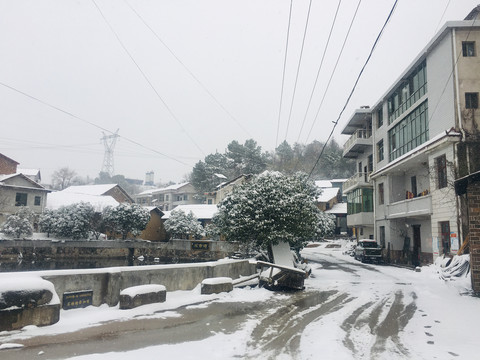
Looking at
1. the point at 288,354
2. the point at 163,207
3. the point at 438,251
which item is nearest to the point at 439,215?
the point at 438,251

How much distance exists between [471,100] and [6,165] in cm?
5001

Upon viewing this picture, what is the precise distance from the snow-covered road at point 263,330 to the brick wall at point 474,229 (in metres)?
0.67

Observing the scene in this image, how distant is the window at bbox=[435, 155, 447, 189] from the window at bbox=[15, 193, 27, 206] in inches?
1718

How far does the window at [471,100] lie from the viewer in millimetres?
19828

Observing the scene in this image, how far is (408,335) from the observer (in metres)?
6.82

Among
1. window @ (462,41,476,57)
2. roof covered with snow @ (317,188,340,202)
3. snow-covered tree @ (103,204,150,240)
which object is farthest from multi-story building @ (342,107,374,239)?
snow-covered tree @ (103,204,150,240)

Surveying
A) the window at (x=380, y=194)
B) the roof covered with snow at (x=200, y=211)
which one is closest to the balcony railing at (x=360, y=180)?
the window at (x=380, y=194)

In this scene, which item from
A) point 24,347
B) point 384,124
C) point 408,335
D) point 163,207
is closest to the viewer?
point 24,347

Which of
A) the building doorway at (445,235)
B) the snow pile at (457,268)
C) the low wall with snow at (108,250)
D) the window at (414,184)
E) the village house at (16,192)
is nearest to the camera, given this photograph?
the snow pile at (457,268)

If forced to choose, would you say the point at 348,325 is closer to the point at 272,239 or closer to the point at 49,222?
the point at 272,239

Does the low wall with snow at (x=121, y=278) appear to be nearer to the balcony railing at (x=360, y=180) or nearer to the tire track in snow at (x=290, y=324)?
the tire track in snow at (x=290, y=324)

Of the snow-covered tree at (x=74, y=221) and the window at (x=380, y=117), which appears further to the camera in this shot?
the snow-covered tree at (x=74, y=221)

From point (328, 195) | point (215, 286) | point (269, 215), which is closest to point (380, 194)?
point (269, 215)

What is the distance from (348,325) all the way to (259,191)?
826cm
